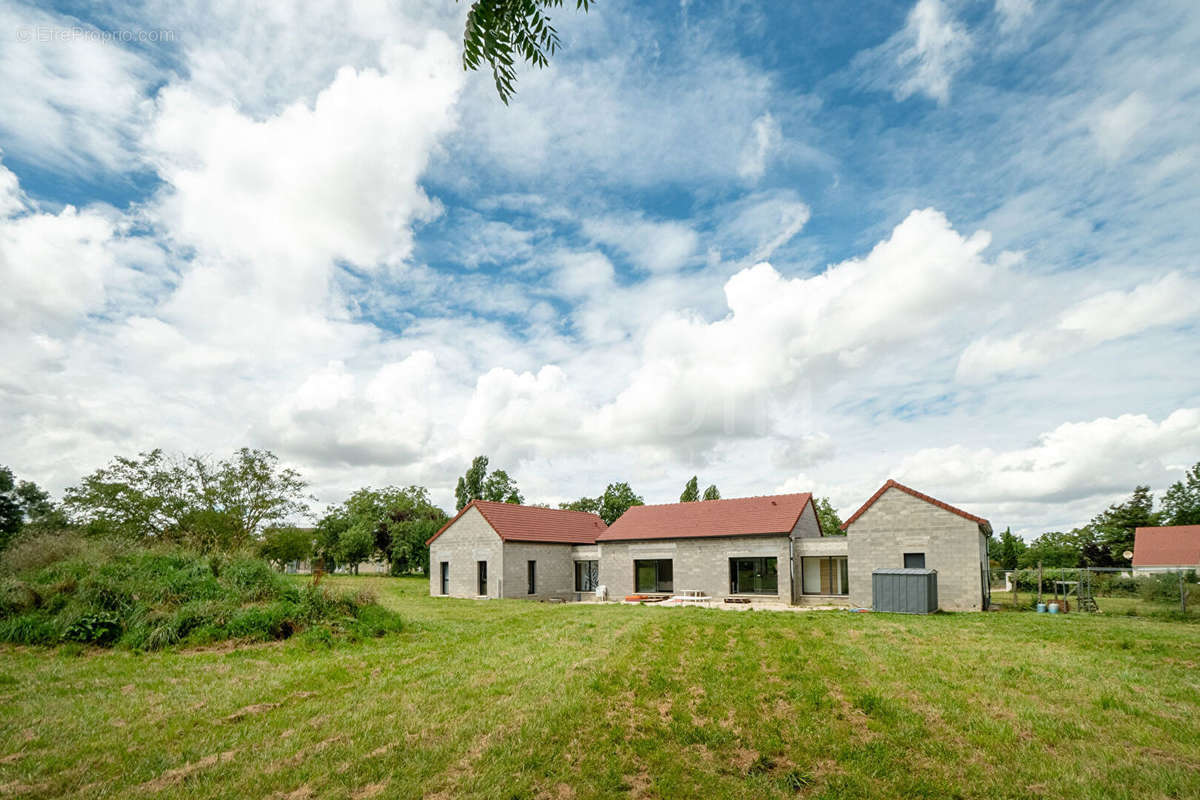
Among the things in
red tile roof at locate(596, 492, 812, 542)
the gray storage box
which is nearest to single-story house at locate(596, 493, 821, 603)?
red tile roof at locate(596, 492, 812, 542)

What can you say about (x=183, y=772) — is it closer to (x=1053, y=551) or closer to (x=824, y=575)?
(x=824, y=575)

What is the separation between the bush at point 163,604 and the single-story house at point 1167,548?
43135mm

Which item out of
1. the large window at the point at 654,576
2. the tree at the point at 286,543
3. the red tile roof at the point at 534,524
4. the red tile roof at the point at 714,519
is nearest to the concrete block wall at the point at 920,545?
the red tile roof at the point at 714,519

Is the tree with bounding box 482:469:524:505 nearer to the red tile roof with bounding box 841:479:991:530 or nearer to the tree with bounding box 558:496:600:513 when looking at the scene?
the tree with bounding box 558:496:600:513

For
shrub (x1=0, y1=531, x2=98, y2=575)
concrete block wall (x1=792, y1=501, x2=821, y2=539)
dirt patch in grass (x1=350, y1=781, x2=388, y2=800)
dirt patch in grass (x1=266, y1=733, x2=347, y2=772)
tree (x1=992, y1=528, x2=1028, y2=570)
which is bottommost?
tree (x1=992, y1=528, x2=1028, y2=570)

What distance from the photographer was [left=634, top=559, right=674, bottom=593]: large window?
31766 millimetres

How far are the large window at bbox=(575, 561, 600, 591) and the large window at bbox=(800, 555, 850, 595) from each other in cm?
1118

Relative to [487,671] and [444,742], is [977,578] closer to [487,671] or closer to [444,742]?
[487,671]

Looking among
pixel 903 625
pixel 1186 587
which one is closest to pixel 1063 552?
pixel 1186 587

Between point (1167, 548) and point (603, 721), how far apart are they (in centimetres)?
4580

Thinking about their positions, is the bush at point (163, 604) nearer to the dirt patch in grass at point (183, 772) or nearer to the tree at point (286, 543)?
the dirt patch in grass at point (183, 772)

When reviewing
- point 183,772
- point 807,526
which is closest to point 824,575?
point 807,526

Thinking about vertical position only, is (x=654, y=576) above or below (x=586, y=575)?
below

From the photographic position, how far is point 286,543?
40469mm
